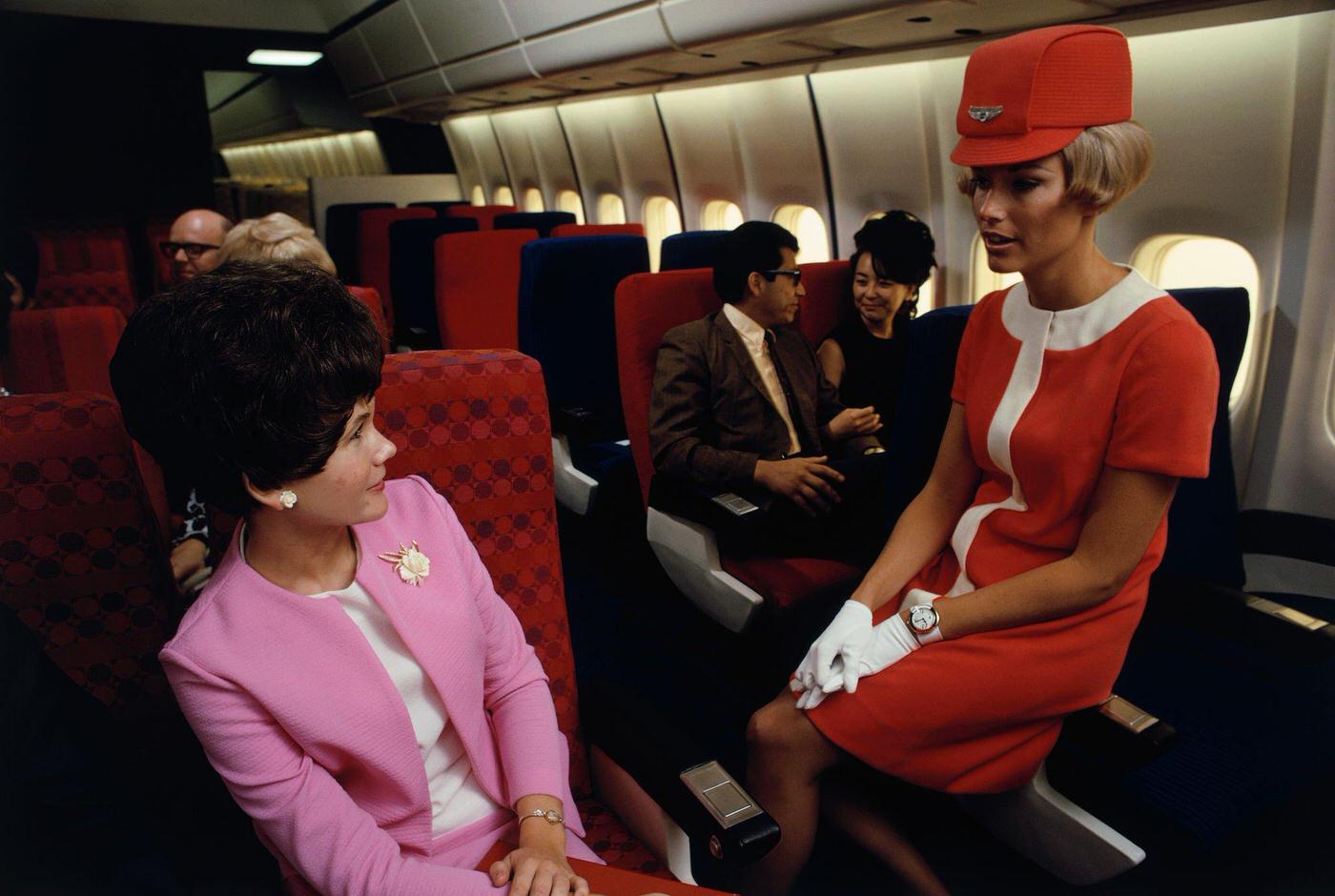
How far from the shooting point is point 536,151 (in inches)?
383

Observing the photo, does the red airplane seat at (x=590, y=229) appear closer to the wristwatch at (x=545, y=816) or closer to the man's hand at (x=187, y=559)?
the man's hand at (x=187, y=559)

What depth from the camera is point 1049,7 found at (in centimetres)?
275

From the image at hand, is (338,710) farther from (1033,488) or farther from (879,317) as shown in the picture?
(879,317)

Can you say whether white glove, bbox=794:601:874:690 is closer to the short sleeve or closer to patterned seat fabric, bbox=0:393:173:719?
the short sleeve

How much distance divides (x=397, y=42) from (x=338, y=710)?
9111 millimetres

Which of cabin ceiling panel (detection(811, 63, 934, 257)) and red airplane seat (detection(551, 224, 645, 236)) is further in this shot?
red airplane seat (detection(551, 224, 645, 236))

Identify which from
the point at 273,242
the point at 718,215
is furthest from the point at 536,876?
the point at 718,215

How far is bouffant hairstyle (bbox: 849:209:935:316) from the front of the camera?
2.99m

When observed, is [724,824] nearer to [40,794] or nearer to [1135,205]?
[40,794]

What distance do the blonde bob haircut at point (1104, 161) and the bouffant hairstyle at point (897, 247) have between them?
151 centimetres

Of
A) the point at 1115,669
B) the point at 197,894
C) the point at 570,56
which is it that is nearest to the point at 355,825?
the point at 197,894

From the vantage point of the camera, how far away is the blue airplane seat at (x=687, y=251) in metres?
3.43

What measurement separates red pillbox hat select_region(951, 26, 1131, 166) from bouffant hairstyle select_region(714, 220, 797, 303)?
1198mm

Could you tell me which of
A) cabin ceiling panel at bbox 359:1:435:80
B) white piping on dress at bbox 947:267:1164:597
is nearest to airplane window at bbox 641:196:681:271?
cabin ceiling panel at bbox 359:1:435:80
